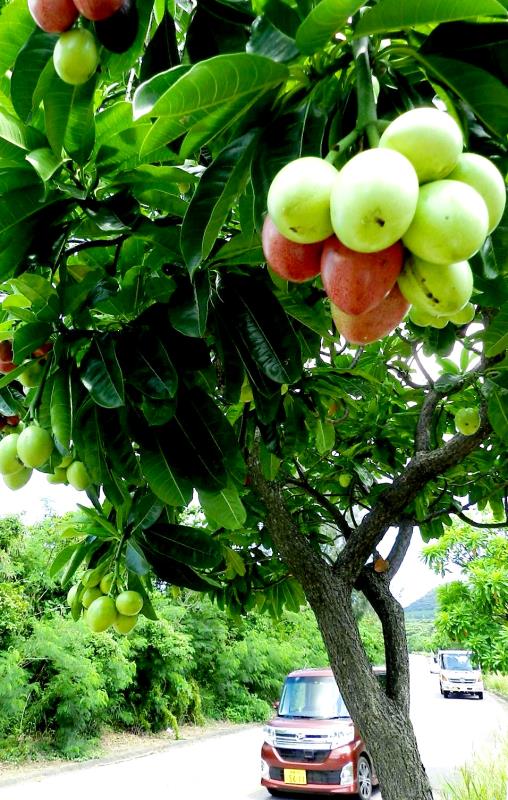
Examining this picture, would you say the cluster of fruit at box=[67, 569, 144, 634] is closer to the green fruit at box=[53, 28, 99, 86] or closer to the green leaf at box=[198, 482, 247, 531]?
the green leaf at box=[198, 482, 247, 531]

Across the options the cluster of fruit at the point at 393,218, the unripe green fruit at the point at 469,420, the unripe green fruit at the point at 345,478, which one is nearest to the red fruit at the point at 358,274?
the cluster of fruit at the point at 393,218

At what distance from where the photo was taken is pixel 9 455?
1.45 m

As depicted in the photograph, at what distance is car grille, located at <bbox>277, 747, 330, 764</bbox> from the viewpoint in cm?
733

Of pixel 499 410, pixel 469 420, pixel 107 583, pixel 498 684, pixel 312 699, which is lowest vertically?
pixel 498 684

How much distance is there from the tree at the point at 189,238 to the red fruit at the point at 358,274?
105mm

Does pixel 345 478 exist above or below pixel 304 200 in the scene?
above

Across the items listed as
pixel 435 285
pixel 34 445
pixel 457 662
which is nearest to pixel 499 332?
pixel 435 285

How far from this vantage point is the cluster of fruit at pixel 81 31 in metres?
0.78

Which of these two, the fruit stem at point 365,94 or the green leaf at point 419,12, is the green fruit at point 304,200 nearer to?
the fruit stem at point 365,94

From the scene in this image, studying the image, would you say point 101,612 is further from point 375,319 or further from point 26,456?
point 375,319

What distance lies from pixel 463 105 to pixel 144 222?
64 centimetres

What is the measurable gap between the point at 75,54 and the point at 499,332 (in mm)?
787

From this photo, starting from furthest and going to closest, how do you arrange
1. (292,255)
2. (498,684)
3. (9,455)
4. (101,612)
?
1. (498,684)
2. (101,612)
3. (9,455)
4. (292,255)

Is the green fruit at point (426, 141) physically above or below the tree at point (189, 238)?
below
